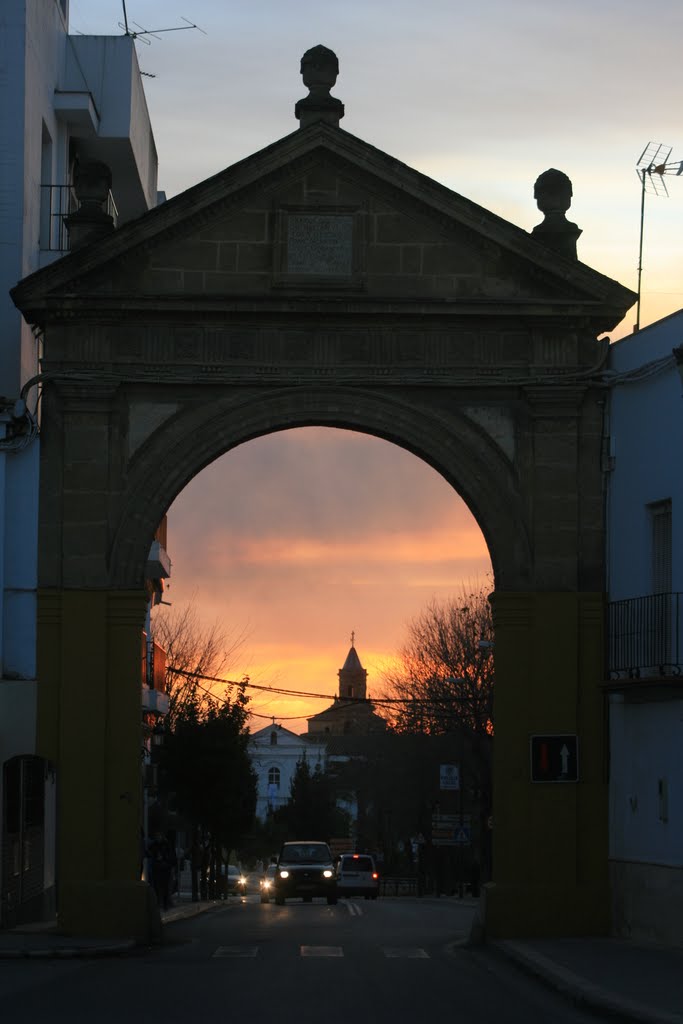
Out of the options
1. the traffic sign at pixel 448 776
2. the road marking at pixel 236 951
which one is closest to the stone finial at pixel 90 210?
the road marking at pixel 236 951

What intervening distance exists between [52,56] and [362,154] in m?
7.92

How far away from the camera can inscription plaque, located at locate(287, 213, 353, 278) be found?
938 inches

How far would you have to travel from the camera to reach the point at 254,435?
23750mm

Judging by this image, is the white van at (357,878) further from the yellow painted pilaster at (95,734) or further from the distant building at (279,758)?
the distant building at (279,758)

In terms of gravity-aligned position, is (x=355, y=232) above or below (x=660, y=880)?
above

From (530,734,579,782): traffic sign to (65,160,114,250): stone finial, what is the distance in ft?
28.2

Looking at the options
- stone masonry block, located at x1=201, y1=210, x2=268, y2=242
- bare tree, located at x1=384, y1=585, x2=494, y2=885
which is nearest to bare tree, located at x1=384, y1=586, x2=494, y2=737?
bare tree, located at x1=384, y1=585, x2=494, y2=885

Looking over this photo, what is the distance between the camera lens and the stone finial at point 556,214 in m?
24.0

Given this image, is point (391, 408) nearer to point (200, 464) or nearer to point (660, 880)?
point (200, 464)

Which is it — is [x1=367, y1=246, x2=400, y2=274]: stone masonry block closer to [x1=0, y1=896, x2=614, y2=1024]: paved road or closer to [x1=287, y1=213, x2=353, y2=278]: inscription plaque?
[x1=287, y1=213, x2=353, y2=278]: inscription plaque

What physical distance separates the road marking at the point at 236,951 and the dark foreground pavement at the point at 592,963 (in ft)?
3.47

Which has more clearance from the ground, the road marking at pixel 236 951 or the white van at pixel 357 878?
the road marking at pixel 236 951

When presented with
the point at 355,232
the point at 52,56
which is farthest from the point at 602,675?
the point at 52,56

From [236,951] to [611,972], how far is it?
5979 mm
